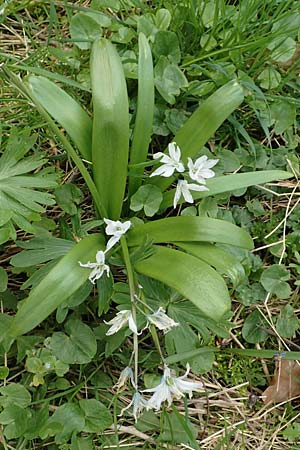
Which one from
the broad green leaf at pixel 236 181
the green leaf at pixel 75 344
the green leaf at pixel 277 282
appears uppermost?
the broad green leaf at pixel 236 181

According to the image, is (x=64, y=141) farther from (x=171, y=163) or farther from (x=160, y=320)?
(x=160, y=320)

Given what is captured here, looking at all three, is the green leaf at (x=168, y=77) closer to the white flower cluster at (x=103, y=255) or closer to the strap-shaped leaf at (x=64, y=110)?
the strap-shaped leaf at (x=64, y=110)

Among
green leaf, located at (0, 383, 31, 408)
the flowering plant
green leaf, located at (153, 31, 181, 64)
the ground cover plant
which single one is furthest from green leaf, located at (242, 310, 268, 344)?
green leaf, located at (153, 31, 181, 64)

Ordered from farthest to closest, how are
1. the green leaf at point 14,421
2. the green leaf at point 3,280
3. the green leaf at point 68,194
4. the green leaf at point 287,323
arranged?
the green leaf at point 287,323 → the green leaf at point 68,194 → the green leaf at point 3,280 → the green leaf at point 14,421

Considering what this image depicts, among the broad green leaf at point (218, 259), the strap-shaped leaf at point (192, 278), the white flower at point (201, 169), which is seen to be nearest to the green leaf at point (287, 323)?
the broad green leaf at point (218, 259)

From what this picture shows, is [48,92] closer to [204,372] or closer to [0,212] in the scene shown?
[0,212]

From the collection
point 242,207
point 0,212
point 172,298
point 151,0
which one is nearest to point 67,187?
point 0,212

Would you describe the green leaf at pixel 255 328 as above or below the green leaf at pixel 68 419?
below
